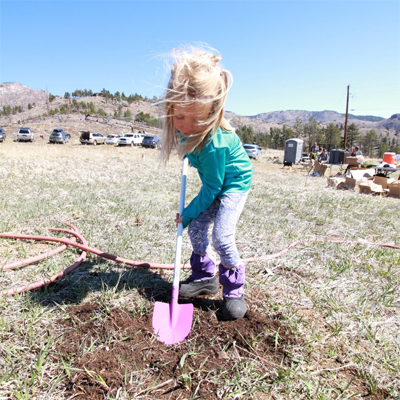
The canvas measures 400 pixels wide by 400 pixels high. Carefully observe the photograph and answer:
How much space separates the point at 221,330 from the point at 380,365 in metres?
0.83

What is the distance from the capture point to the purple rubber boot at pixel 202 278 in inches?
85.7

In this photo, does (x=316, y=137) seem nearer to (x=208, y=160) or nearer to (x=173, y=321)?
(x=208, y=160)

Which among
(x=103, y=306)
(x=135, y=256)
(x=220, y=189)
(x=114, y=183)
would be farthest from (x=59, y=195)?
(x=220, y=189)

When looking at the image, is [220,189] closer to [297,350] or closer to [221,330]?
[221,330]

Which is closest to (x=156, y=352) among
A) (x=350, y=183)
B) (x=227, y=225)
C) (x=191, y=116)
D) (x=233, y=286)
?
(x=233, y=286)

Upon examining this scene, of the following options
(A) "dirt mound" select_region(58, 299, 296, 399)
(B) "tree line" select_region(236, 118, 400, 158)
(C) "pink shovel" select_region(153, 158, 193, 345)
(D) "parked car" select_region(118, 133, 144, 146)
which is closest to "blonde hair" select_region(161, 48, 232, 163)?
(C) "pink shovel" select_region(153, 158, 193, 345)

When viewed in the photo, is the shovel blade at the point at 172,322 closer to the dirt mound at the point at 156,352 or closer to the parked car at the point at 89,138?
the dirt mound at the point at 156,352

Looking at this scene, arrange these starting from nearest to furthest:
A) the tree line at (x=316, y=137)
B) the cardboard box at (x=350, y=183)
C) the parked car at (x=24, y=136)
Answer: the cardboard box at (x=350, y=183) → the parked car at (x=24, y=136) → the tree line at (x=316, y=137)

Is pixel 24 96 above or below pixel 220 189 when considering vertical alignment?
above

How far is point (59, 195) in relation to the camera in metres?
4.94

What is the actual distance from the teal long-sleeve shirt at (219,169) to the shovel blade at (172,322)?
0.52 m

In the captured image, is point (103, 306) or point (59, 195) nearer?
point (103, 306)

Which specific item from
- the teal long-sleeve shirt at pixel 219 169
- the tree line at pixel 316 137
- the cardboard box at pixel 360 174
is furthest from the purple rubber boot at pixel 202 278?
the tree line at pixel 316 137

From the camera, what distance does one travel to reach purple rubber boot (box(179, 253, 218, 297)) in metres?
2.18
